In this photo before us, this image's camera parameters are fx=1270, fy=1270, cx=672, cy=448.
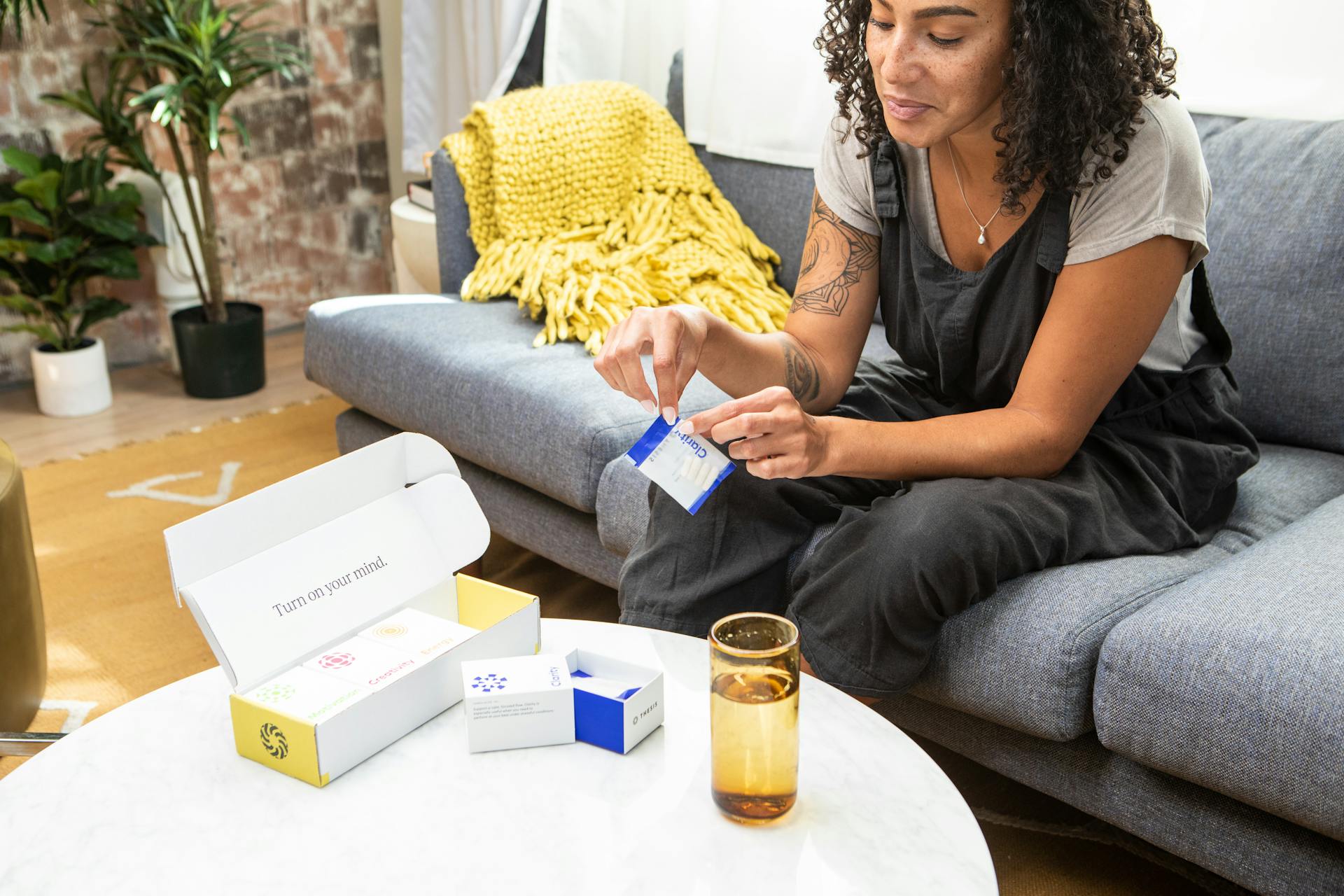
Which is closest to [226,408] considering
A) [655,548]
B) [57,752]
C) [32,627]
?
[32,627]

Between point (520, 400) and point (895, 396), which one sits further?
point (520, 400)

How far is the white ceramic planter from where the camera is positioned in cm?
287

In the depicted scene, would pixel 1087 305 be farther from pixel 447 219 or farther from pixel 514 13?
pixel 514 13

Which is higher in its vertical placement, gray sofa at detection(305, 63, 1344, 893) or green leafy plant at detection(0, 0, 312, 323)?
green leafy plant at detection(0, 0, 312, 323)

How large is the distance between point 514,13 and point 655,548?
6.65ft

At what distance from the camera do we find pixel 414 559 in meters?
1.08

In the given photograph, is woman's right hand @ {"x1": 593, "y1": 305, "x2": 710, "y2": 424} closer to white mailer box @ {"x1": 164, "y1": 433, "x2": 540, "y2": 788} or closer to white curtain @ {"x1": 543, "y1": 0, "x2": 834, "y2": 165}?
white mailer box @ {"x1": 164, "y1": 433, "x2": 540, "y2": 788}

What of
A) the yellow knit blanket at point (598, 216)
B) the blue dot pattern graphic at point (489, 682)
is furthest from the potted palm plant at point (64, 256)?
the blue dot pattern graphic at point (489, 682)

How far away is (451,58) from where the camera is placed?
3.28 meters

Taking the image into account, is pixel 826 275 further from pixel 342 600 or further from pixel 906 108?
pixel 342 600

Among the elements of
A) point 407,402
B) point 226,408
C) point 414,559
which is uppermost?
point 414,559

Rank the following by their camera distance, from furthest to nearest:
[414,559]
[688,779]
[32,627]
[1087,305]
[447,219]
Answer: [447,219]
[32,627]
[1087,305]
[414,559]
[688,779]

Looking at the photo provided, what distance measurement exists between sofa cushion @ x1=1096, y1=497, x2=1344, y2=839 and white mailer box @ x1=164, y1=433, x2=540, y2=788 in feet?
1.77

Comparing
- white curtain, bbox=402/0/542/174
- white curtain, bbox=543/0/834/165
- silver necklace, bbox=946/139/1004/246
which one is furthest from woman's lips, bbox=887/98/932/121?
white curtain, bbox=402/0/542/174
